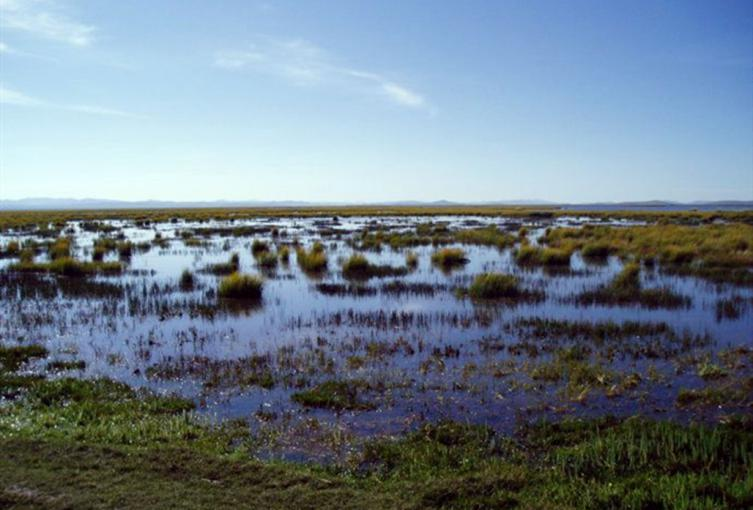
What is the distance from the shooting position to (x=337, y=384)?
1000 centimetres

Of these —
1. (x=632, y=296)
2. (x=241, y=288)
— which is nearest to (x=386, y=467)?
(x=241, y=288)

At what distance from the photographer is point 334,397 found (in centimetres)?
934

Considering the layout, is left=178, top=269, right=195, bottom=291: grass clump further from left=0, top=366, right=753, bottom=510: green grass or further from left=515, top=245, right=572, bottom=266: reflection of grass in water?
left=515, top=245, right=572, bottom=266: reflection of grass in water

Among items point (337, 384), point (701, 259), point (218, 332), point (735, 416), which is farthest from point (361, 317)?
point (701, 259)

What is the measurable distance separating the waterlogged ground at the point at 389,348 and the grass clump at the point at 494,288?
52 centimetres

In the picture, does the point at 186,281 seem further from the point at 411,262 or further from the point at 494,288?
the point at 494,288

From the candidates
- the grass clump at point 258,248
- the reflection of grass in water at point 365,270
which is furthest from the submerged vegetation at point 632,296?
the grass clump at point 258,248

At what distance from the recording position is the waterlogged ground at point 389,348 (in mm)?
8852

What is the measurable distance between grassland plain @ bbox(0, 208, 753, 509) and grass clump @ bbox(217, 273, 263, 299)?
3.7 inches

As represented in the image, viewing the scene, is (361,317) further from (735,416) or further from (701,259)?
(701,259)

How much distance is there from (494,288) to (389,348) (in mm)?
7569

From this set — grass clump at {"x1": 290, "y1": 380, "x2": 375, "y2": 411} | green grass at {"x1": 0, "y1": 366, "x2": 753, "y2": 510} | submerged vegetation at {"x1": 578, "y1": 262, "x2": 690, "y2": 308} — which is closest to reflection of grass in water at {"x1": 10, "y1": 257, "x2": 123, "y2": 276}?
green grass at {"x1": 0, "y1": 366, "x2": 753, "y2": 510}

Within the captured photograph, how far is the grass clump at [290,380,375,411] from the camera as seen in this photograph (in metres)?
9.05

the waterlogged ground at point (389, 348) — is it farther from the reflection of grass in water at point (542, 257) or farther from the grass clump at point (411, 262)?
the grass clump at point (411, 262)
